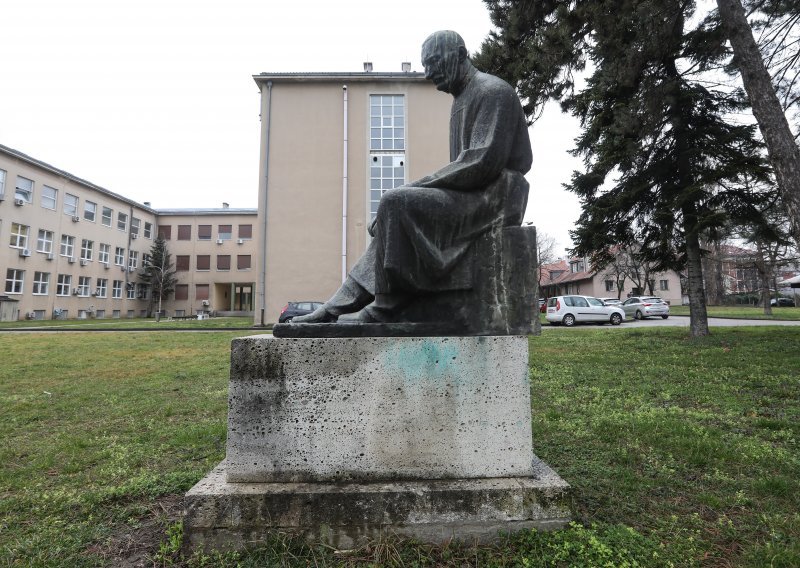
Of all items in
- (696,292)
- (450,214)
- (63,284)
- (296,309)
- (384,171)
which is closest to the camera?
(450,214)

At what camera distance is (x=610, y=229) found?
1184 cm

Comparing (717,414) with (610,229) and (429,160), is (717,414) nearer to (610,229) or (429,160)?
(610,229)

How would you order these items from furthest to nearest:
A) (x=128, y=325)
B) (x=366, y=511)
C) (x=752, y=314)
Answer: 1. (x=752, y=314)
2. (x=128, y=325)
3. (x=366, y=511)

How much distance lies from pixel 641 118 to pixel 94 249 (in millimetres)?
39487

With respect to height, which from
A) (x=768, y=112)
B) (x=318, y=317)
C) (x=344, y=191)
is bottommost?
(x=318, y=317)

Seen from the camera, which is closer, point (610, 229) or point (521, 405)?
point (521, 405)

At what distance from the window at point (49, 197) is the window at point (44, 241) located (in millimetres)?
1800

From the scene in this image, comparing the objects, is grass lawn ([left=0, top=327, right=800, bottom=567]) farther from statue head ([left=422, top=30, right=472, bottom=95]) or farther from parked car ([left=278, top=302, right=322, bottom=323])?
parked car ([left=278, top=302, right=322, bottom=323])

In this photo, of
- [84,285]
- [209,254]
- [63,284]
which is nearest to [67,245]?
[63,284]

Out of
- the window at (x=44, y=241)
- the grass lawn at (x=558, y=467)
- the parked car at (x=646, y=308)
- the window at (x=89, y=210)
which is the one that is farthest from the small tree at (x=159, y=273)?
the parked car at (x=646, y=308)

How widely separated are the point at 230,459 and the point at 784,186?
7.77 metres

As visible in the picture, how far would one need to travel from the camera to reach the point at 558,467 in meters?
3.10

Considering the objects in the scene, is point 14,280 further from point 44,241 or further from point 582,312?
point 582,312

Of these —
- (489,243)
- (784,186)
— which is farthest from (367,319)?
(784,186)
